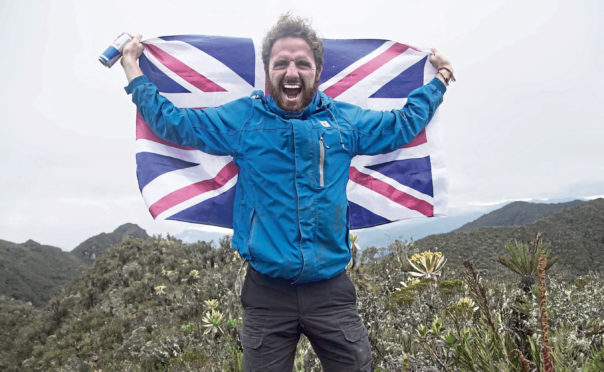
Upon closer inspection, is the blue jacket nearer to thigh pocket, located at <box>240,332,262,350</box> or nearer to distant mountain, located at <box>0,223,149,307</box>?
thigh pocket, located at <box>240,332,262,350</box>

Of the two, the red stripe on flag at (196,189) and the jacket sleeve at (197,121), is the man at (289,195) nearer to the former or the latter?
the jacket sleeve at (197,121)

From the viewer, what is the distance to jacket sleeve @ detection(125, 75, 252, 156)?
8.16 ft

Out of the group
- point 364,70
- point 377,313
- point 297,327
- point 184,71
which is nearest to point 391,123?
point 364,70

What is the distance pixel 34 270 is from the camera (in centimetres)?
2272

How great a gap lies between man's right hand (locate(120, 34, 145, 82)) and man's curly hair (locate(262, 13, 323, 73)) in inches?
38.1

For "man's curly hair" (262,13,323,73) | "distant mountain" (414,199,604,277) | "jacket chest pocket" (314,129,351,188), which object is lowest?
"distant mountain" (414,199,604,277)

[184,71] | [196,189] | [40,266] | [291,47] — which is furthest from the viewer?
[40,266]

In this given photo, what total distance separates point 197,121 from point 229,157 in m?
0.79

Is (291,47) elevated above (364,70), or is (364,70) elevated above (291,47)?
(364,70)

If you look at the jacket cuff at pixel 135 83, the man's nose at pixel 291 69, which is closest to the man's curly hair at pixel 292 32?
the man's nose at pixel 291 69

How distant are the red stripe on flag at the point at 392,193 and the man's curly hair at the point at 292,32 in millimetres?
1321

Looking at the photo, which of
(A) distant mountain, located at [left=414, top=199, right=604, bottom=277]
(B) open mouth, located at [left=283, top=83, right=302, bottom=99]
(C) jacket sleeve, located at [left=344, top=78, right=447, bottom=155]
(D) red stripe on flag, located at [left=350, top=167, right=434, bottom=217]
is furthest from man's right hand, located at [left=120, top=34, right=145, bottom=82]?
(A) distant mountain, located at [left=414, top=199, right=604, bottom=277]

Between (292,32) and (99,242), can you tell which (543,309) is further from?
(99,242)

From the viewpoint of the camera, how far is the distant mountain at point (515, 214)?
994 inches
